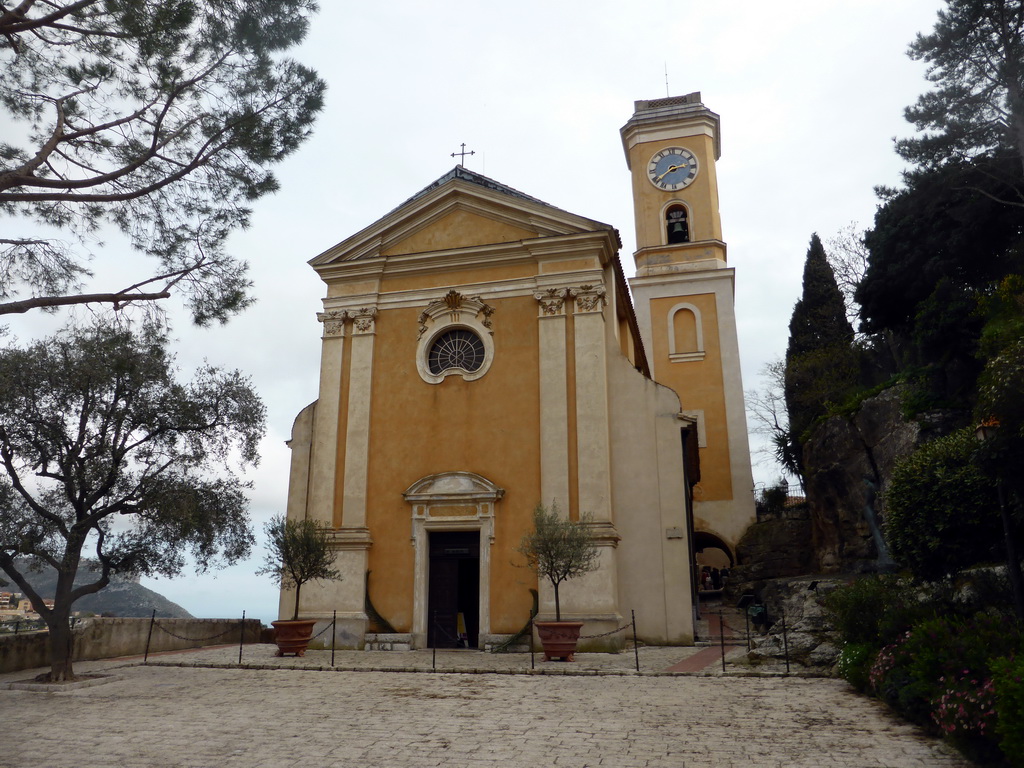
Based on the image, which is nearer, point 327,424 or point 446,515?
point 446,515

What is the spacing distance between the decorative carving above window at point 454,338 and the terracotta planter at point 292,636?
6.58 meters

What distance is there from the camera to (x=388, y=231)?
803 inches

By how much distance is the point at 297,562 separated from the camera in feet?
53.0

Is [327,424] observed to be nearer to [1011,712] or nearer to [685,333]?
[1011,712]

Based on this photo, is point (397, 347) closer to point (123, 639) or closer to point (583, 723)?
point (123, 639)

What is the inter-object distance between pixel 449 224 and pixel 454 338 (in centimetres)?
318

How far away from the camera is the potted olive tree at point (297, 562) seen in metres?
15.6

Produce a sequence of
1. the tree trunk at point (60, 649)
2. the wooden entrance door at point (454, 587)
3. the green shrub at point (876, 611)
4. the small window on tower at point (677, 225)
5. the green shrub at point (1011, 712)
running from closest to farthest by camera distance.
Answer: the green shrub at point (1011, 712) < the green shrub at point (876, 611) < the tree trunk at point (60, 649) < the wooden entrance door at point (454, 587) < the small window on tower at point (677, 225)

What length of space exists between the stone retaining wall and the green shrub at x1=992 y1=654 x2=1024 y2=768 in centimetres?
1486

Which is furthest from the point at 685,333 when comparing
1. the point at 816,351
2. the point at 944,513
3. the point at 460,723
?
the point at 460,723

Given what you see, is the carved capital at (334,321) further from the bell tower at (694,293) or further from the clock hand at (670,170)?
the clock hand at (670,170)

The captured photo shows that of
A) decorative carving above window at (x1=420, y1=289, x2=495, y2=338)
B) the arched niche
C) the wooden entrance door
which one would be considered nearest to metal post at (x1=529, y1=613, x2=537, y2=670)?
the wooden entrance door

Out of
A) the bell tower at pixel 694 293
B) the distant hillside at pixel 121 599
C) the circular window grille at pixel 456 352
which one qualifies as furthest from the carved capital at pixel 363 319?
the distant hillside at pixel 121 599

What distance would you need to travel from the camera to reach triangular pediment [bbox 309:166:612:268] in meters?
19.6
